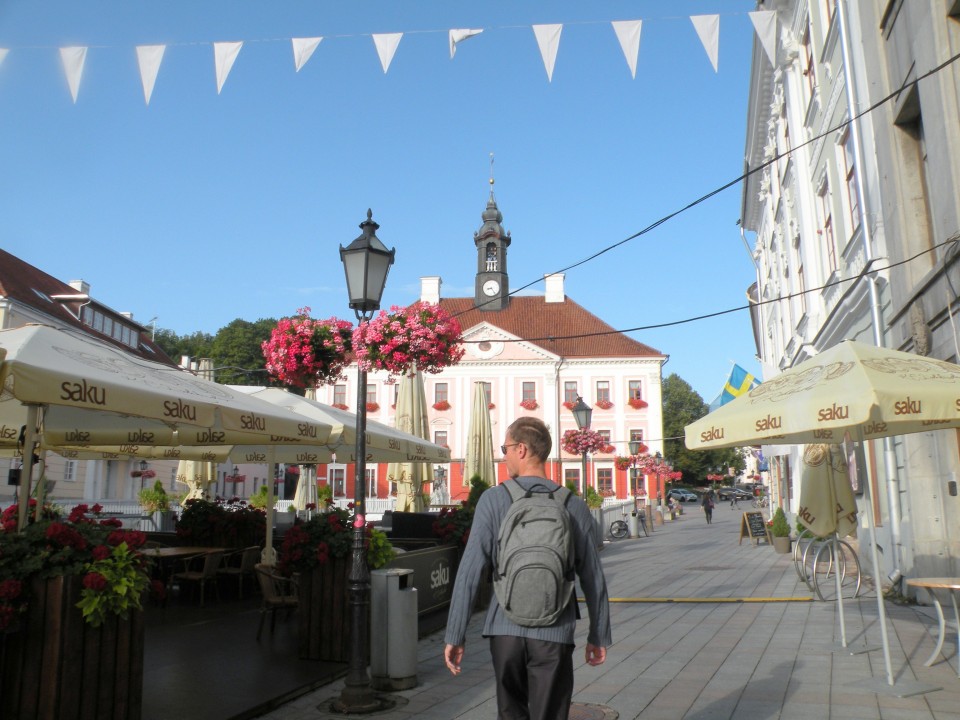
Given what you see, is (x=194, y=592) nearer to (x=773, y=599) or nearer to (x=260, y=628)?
(x=260, y=628)

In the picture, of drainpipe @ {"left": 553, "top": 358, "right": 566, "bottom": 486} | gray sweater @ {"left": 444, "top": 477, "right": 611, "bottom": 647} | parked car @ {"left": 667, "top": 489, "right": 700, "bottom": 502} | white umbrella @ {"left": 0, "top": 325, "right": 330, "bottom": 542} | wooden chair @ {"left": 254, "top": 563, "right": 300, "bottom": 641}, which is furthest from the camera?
parked car @ {"left": 667, "top": 489, "right": 700, "bottom": 502}

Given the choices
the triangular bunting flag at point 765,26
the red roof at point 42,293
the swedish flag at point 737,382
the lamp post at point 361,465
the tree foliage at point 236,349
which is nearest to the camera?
the lamp post at point 361,465

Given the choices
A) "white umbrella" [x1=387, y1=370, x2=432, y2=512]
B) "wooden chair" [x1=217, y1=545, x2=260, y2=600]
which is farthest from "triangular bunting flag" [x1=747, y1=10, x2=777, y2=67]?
"white umbrella" [x1=387, y1=370, x2=432, y2=512]

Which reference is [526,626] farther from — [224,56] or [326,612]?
[224,56]

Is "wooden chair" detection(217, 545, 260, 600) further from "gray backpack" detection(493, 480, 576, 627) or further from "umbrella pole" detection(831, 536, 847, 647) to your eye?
"gray backpack" detection(493, 480, 576, 627)

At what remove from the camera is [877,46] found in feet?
37.6

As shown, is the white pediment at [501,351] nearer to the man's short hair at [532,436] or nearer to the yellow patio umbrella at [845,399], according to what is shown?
the yellow patio umbrella at [845,399]

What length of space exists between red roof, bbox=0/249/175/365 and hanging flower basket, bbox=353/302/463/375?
2345cm

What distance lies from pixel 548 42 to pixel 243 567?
8308mm

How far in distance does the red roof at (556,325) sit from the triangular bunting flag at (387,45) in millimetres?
45057

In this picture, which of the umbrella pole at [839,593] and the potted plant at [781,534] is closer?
the umbrella pole at [839,593]

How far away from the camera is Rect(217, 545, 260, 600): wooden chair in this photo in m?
11.0

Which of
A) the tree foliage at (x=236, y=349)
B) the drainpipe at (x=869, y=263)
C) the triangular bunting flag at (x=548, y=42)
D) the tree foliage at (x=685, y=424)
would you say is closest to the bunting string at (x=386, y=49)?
the triangular bunting flag at (x=548, y=42)

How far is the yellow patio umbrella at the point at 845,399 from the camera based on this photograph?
5.38 meters
